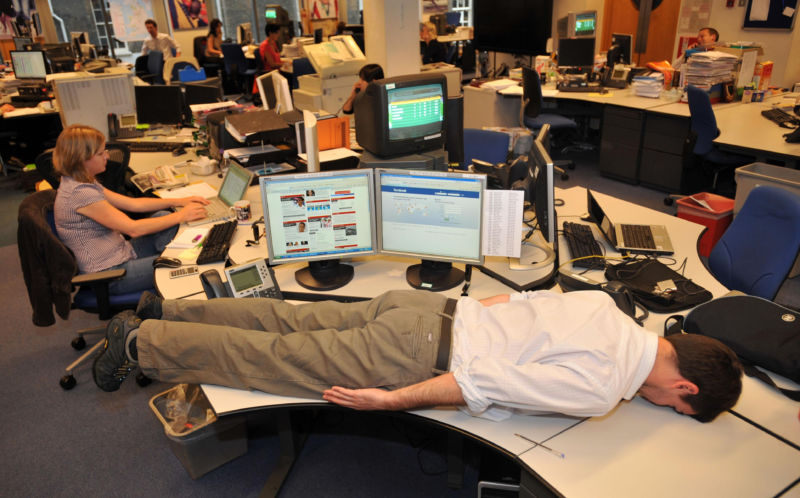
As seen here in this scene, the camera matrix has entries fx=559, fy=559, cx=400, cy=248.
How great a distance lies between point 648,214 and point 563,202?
17.6 inches

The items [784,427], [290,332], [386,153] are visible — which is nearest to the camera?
[784,427]

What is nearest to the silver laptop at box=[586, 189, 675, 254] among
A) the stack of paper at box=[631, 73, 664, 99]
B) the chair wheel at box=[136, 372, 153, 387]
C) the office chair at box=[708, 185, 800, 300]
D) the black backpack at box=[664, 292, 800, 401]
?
the office chair at box=[708, 185, 800, 300]

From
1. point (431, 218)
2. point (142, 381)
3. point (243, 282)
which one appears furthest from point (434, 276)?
point (142, 381)

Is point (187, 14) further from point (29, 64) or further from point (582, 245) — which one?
point (582, 245)

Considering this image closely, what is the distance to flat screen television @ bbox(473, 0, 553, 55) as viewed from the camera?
6.80 metres

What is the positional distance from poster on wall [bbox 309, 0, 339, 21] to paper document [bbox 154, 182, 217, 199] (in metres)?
9.30

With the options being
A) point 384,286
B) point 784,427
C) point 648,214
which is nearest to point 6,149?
point 384,286

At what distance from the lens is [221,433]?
234 centimetres

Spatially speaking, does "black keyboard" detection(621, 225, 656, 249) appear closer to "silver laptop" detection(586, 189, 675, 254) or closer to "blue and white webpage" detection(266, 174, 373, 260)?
"silver laptop" detection(586, 189, 675, 254)

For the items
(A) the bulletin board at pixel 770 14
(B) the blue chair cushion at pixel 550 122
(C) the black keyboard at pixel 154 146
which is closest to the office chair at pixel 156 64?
→ (C) the black keyboard at pixel 154 146

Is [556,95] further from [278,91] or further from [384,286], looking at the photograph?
[384,286]

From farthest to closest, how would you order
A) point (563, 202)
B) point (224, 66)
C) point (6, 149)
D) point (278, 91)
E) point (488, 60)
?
1. point (224, 66)
2. point (488, 60)
3. point (6, 149)
4. point (278, 91)
5. point (563, 202)

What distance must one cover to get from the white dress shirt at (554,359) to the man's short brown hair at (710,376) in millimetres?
104

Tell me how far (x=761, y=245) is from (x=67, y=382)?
3.31 metres
